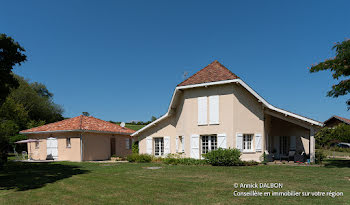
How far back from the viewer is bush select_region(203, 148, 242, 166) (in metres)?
15.1

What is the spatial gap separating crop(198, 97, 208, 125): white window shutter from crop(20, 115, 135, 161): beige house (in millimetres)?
9957

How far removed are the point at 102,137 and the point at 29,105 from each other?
79.6 ft

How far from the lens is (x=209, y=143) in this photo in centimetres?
1766

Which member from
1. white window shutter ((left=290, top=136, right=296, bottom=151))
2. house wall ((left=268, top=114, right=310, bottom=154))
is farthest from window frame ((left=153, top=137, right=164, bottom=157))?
white window shutter ((left=290, top=136, right=296, bottom=151))

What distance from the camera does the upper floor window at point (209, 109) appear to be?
17.2 m

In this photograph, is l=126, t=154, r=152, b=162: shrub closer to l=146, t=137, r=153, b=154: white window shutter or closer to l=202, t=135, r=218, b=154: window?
l=146, t=137, r=153, b=154: white window shutter

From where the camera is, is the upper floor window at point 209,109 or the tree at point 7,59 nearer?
the tree at point 7,59

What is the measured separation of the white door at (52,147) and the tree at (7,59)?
41.0 feet

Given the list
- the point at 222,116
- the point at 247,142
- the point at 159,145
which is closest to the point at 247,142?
the point at 247,142

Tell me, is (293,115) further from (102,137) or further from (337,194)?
(102,137)

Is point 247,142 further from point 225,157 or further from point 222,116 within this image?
point 225,157

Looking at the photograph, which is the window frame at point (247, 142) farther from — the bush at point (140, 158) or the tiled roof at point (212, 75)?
the bush at point (140, 158)

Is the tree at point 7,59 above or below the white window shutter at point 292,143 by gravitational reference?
above

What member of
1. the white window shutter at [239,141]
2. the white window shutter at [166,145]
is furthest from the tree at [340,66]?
the white window shutter at [166,145]
